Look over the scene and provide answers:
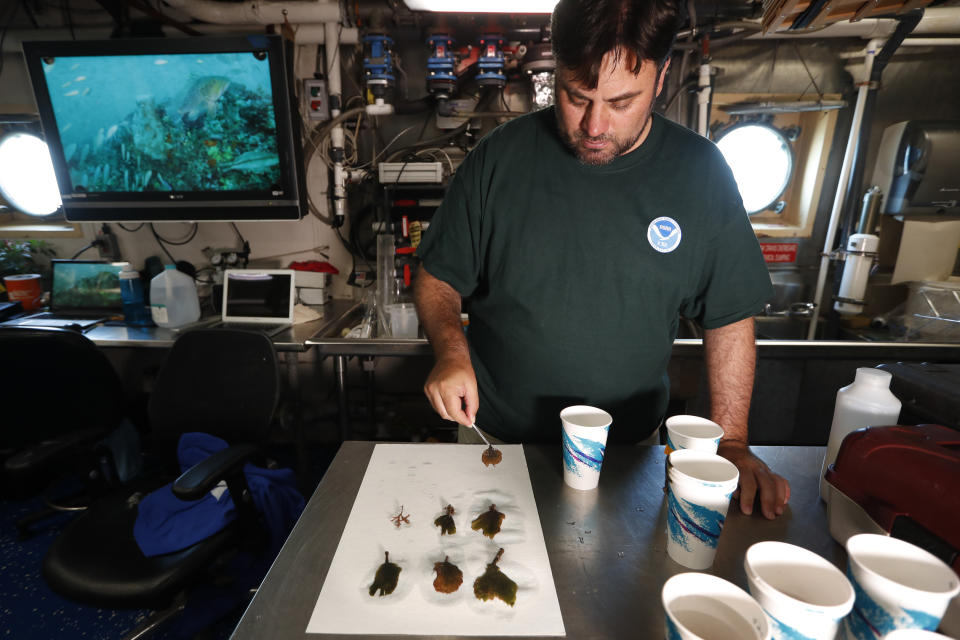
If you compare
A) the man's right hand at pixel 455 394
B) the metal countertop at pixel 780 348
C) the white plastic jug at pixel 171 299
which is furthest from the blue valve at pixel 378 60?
the man's right hand at pixel 455 394

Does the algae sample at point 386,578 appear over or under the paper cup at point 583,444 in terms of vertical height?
under

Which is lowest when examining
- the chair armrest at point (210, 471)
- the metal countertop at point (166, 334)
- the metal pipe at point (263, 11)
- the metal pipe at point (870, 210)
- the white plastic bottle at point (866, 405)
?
the chair armrest at point (210, 471)

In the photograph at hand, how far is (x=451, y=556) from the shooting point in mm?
762

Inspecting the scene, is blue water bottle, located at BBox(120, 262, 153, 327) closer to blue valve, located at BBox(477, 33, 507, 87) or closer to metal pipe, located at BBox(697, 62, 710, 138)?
blue valve, located at BBox(477, 33, 507, 87)

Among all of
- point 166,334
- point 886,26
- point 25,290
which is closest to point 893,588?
point 166,334

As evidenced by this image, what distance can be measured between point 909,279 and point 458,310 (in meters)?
2.84

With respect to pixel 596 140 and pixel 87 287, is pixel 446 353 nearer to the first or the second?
pixel 596 140

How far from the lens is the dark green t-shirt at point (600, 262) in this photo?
3.79ft

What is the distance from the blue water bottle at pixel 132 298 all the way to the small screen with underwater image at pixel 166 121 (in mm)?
494

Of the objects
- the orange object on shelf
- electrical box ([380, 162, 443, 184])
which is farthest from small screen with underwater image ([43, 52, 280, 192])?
the orange object on shelf

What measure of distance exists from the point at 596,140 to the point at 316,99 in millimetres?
2167

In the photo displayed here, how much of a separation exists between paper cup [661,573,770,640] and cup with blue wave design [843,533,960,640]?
12 centimetres

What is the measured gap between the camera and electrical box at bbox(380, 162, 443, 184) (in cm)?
249

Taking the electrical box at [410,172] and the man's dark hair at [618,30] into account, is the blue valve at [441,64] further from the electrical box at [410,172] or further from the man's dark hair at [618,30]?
the man's dark hair at [618,30]
